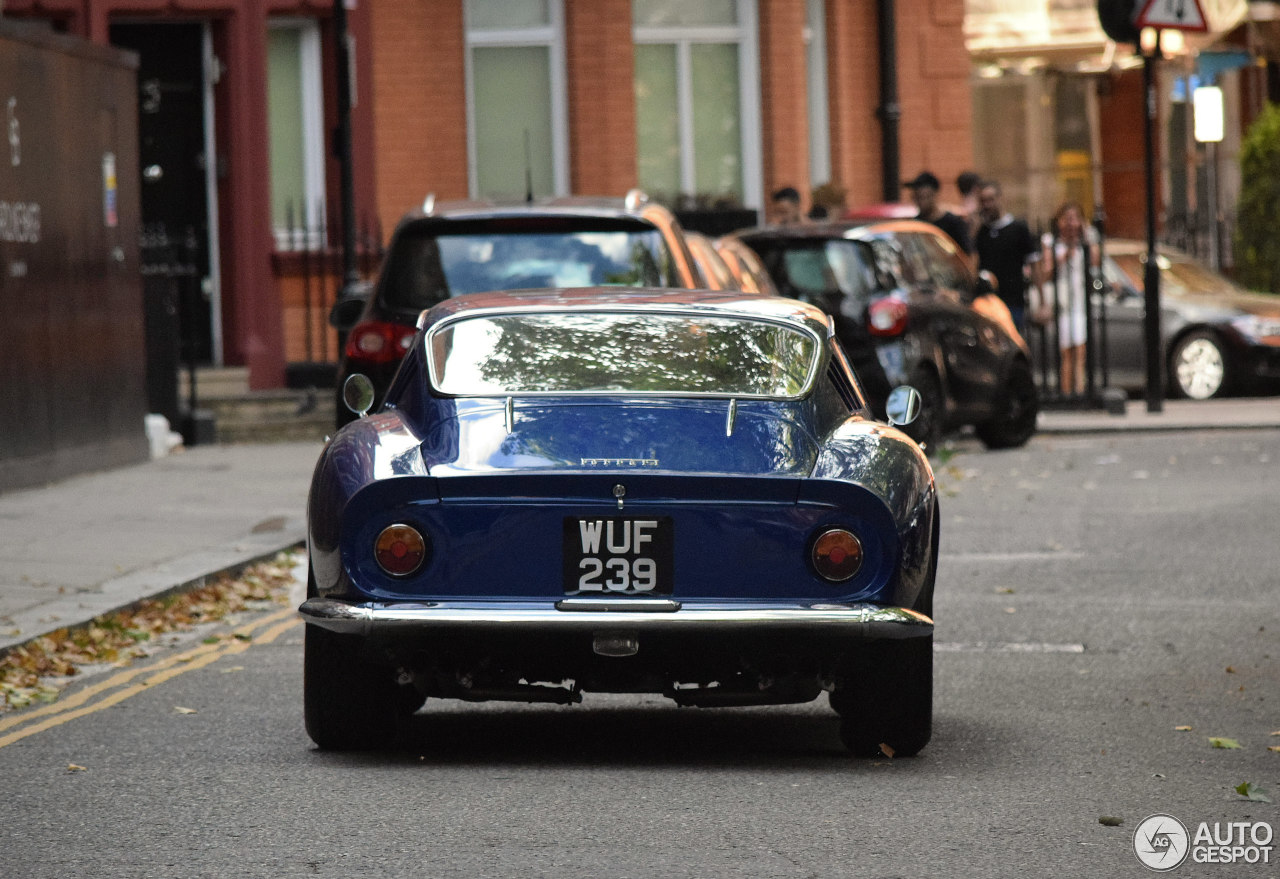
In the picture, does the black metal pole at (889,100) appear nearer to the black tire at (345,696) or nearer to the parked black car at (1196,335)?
the parked black car at (1196,335)

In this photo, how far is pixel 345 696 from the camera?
22.9 feet

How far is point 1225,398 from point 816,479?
1693 cm

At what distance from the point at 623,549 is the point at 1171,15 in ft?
48.7

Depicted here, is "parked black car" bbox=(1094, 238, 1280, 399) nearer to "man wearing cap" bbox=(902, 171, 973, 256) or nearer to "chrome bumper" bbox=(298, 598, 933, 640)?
"man wearing cap" bbox=(902, 171, 973, 256)

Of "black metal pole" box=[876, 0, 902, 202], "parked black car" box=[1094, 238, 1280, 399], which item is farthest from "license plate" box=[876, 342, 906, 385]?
"parked black car" box=[1094, 238, 1280, 399]

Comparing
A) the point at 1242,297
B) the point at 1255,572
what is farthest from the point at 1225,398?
the point at 1255,572

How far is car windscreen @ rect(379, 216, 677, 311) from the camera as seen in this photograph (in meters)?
10.9

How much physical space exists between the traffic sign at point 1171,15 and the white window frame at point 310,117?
7.65 meters

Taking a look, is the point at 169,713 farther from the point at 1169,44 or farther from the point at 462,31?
the point at 1169,44

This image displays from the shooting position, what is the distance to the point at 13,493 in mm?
14922

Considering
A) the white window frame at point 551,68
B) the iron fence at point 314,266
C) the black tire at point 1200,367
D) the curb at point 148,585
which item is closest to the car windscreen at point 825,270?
the curb at point 148,585

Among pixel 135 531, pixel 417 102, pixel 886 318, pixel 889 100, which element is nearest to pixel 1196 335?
pixel 889 100

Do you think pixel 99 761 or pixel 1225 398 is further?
pixel 1225 398

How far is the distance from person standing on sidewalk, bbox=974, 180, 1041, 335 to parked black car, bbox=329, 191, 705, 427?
897 cm
